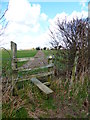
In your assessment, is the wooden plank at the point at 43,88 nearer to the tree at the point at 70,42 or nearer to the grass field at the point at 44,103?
the grass field at the point at 44,103

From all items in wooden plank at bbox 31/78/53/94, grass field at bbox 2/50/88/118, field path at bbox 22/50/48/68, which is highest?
field path at bbox 22/50/48/68

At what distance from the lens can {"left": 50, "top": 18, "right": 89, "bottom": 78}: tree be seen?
5.12 m

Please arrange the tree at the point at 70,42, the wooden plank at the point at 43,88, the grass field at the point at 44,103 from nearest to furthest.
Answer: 1. the grass field at the point at 44,103
2. the wooden plank at the point at 43,88
3. the tree at the point at 70,42

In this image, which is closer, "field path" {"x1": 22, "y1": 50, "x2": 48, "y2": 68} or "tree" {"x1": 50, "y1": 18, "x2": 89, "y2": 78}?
"field path" {"x1": 22, "y1": 50, "x2": 48, "y2": 68}

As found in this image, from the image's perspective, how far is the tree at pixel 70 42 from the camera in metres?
5.12

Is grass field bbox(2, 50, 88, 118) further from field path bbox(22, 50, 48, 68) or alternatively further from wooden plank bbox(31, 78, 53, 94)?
field path bbox(22, 50, 48, 68)

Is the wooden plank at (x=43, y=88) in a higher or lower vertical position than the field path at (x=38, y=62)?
lower

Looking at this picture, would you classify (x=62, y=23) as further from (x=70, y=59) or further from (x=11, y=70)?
(x=11, y=70)

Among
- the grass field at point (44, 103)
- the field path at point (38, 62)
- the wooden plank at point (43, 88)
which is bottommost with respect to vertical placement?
the grass field at point (44, 103)

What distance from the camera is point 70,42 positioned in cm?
537

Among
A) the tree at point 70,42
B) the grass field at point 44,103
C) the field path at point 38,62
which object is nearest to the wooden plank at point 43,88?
the grass field at point 44,103

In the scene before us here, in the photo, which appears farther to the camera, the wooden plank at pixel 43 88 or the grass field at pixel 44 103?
the wooden plank at pixel 43 88

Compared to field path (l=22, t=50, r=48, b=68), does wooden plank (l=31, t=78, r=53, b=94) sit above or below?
below

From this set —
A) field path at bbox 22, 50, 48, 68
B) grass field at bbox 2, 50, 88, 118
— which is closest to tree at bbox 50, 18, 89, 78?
field path at bbox 22, 50, 48, 68
